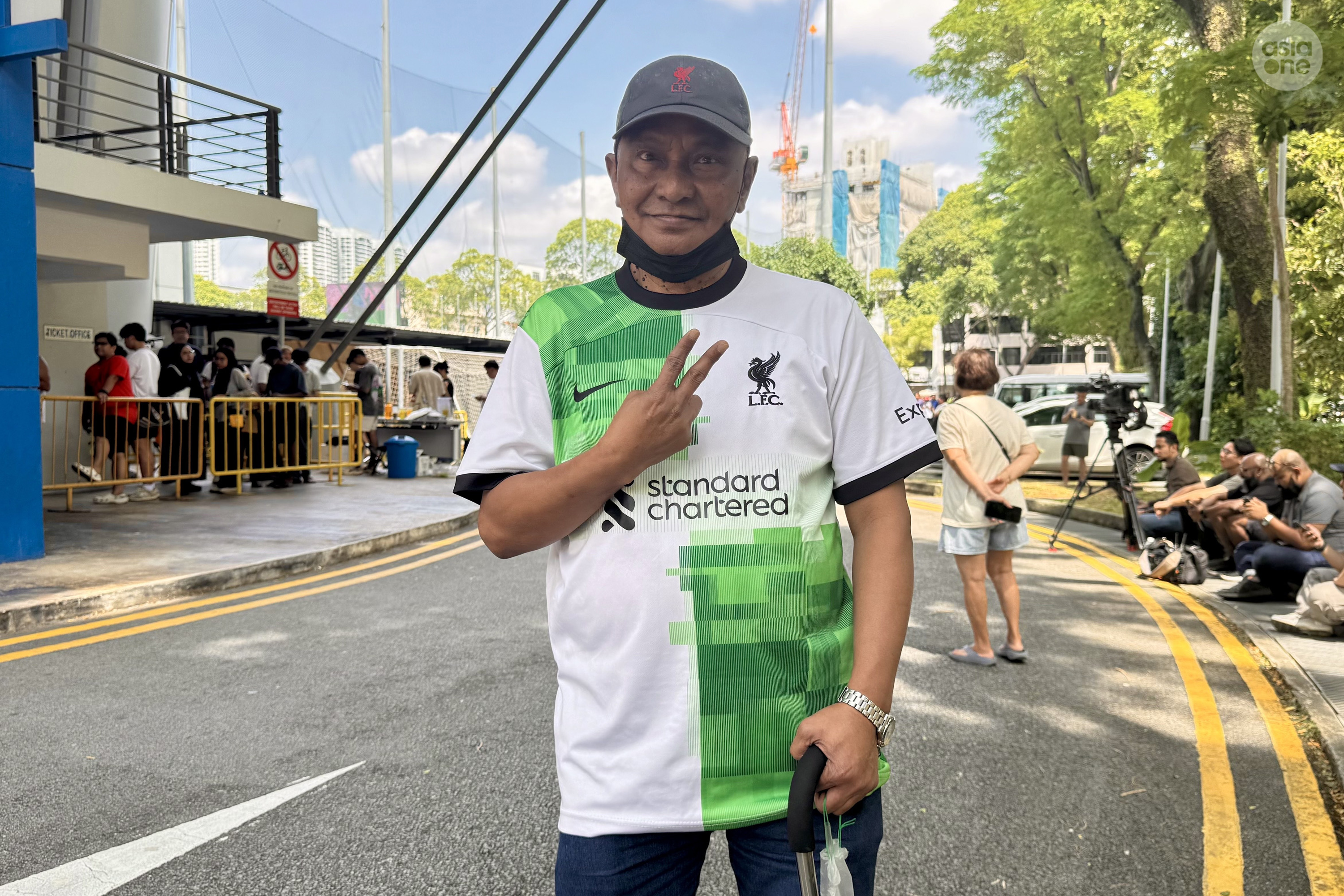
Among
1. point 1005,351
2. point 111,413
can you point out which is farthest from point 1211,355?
point 1005,351

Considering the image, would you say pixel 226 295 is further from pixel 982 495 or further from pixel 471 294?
pixel 982 495

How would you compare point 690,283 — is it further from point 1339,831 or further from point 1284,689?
point 1284,689

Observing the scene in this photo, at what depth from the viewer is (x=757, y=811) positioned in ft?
5.01

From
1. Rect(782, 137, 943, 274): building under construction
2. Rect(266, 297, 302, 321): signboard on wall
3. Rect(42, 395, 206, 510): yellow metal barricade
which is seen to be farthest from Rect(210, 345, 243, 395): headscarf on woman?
Rect(782, 137, 943, 274): building under construction

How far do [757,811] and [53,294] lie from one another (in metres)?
15.6

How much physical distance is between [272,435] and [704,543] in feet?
44.2

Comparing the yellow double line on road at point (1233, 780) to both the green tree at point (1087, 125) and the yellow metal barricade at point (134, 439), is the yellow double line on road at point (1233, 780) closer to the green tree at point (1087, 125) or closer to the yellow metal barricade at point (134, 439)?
the yellow metal barricade at point (134, 439)

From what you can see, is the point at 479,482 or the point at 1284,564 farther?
the point at 1284,564

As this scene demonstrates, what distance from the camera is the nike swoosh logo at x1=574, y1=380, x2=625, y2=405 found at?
1.59 meters

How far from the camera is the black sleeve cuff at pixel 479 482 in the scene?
5.25 ft

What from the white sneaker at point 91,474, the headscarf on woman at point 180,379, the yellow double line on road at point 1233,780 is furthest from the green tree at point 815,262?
the yellow double line on road at point 1233,780

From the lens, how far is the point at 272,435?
13.9 metres

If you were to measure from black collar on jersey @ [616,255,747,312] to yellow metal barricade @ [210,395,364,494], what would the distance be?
12009 mm

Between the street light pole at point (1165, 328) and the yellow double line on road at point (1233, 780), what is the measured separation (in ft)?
67.6
